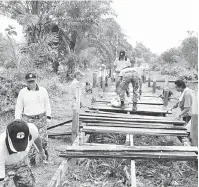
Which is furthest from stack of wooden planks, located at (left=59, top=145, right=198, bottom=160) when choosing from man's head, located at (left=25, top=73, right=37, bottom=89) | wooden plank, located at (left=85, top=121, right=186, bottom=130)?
wooden plank, located at (left=85, top=121, right=186, bottom=130)

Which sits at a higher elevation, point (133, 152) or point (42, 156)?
point (133, 152)

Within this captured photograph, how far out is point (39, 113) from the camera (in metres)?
4.55

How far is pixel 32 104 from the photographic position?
4.44 metres

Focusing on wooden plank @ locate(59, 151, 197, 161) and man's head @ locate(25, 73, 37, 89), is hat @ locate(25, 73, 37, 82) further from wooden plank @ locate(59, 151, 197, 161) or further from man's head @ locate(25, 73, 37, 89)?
wooden plank @ locate(59, 151, 197, 161)

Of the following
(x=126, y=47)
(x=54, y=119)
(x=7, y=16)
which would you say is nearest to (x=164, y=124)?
(x=54, y=119)

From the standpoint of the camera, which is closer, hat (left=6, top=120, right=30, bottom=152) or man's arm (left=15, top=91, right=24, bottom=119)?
hat (left=6, top=120, right=30, bottom=152)

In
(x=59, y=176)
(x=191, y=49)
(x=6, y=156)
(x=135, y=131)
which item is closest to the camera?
(x=6, y=156)

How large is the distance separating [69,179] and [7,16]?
1171 centimetres

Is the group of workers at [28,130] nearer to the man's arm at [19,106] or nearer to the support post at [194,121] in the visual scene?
the man's arm at [19,106]

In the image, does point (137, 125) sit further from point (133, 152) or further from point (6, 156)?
point (6, 156)

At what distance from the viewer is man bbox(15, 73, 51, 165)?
14.3 feet

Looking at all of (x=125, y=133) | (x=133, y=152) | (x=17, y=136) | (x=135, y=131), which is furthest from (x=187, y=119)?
(x=17, y=136)

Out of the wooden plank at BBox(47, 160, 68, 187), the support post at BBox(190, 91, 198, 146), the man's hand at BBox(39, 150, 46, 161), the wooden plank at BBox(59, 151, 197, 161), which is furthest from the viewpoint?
the support post at BBox(190, 91, 198, 146)

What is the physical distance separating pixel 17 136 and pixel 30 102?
1.91 metres
